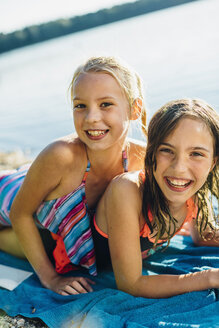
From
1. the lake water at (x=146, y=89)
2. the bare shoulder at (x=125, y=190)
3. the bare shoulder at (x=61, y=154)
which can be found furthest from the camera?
the lake water at (x=146, y=89)

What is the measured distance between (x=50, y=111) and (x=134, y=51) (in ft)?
21.3

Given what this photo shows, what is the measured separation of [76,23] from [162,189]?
4702 centimetres

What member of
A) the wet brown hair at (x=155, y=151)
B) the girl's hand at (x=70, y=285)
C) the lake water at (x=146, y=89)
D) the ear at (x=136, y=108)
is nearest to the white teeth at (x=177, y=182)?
the wet brown hair at (x=155, y=151)

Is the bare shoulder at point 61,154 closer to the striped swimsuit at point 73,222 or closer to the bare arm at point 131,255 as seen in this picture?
the striped swimsuit at point 73,222

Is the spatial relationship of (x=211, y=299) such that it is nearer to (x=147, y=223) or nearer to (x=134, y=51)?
(x=147, y=223)

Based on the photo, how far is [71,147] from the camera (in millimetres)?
2422

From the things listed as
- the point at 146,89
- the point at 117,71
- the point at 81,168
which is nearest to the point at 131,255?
the point at 81,168

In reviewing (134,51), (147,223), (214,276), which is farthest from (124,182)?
(134,51)

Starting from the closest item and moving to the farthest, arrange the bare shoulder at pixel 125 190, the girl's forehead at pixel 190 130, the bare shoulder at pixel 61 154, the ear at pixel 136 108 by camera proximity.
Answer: the girl's forehead at pixel 190 130
the bare shoulder at pixel 125 190
the bare shoulder at pixel 61 154
the ear at pixel 136 108

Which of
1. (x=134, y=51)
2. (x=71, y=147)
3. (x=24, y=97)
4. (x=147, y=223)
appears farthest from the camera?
(x=134, y=51)

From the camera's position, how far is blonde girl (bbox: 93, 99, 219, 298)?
1952 millimetres

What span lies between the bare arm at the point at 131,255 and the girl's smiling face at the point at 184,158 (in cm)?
20

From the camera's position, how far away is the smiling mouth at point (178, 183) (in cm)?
202

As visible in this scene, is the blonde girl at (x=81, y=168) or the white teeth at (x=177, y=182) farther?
the blonde girl at (x=81, y=168)
